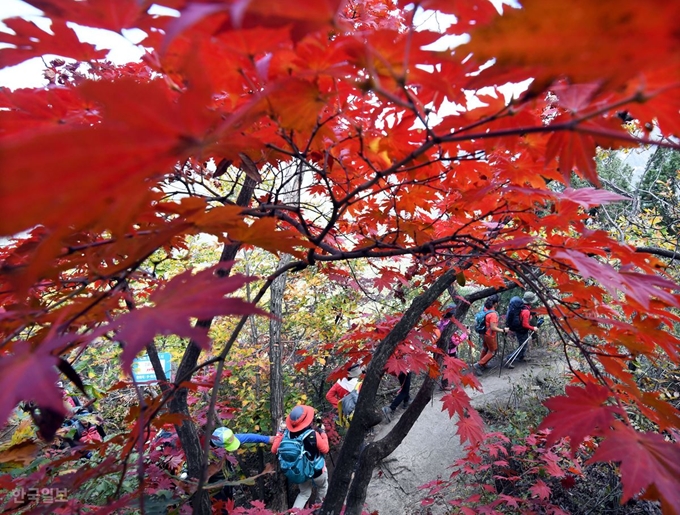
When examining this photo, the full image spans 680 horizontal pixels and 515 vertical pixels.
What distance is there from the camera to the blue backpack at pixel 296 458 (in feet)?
12.0

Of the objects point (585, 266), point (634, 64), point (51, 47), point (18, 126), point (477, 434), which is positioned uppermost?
point (51, 47)

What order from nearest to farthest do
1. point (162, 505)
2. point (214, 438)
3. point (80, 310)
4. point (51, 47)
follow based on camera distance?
point (80, 310) → point (51, 47) → point (162, 505) → point (214, 438)

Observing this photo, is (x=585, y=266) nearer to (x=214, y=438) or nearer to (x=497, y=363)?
(x=214, y=438)

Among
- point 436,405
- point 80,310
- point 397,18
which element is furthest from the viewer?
point 436,405

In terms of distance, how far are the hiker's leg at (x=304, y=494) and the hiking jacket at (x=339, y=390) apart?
100 cm

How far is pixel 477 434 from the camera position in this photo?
9.34ft

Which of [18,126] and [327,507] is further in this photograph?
[327,507]

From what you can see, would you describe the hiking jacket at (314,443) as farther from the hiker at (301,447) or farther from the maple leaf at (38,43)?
the maple leaf at (38,43)

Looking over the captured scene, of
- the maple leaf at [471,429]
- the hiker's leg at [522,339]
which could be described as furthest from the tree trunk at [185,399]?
the hiker's leg at [522,339]

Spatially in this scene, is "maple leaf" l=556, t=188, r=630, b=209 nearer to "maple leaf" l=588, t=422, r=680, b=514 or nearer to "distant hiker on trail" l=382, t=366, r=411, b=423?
"maple leaf" l=588, t=422, r=680, b=514

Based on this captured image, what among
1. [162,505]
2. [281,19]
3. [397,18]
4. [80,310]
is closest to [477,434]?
[162,505]

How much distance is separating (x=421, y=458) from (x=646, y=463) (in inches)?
205

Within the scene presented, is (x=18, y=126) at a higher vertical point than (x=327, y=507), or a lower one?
higher

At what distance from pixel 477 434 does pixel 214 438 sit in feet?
8.36
